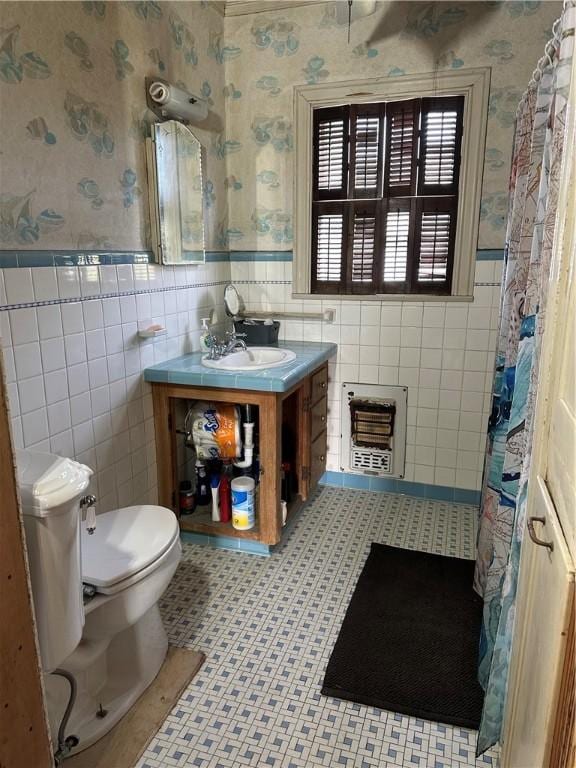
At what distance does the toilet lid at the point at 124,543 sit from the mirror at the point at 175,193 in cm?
118

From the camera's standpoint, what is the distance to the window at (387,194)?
2719 mm

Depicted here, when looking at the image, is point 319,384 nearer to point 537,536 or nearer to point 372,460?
point 372,460

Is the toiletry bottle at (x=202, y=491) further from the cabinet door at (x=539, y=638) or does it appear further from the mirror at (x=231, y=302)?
the cabinet door at (x=539, y=638)

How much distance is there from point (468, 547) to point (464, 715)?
1043 mm

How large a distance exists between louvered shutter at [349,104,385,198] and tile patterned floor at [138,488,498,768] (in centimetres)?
182

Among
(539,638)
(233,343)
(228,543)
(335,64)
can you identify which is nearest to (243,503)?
(228,543)

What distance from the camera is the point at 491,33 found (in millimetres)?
2508

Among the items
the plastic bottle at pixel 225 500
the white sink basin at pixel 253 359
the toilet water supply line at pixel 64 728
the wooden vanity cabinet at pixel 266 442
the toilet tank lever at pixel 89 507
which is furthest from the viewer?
the plastic bottle at pixel 225 500

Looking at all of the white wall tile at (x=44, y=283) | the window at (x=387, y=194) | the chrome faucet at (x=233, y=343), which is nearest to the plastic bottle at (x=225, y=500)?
the chrome faucet at (x=233, y=343)

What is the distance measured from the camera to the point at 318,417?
9.67 feet

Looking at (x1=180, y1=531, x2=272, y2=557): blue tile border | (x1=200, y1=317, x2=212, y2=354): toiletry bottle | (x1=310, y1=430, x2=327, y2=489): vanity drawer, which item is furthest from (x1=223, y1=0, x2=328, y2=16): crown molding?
(x1=180, y1=531, x2=272, y2=557): blue tile border

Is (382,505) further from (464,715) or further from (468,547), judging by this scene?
(464,715)

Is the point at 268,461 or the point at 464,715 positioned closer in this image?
the point at 464,715

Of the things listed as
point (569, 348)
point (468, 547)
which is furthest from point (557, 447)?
point (468, 547)
